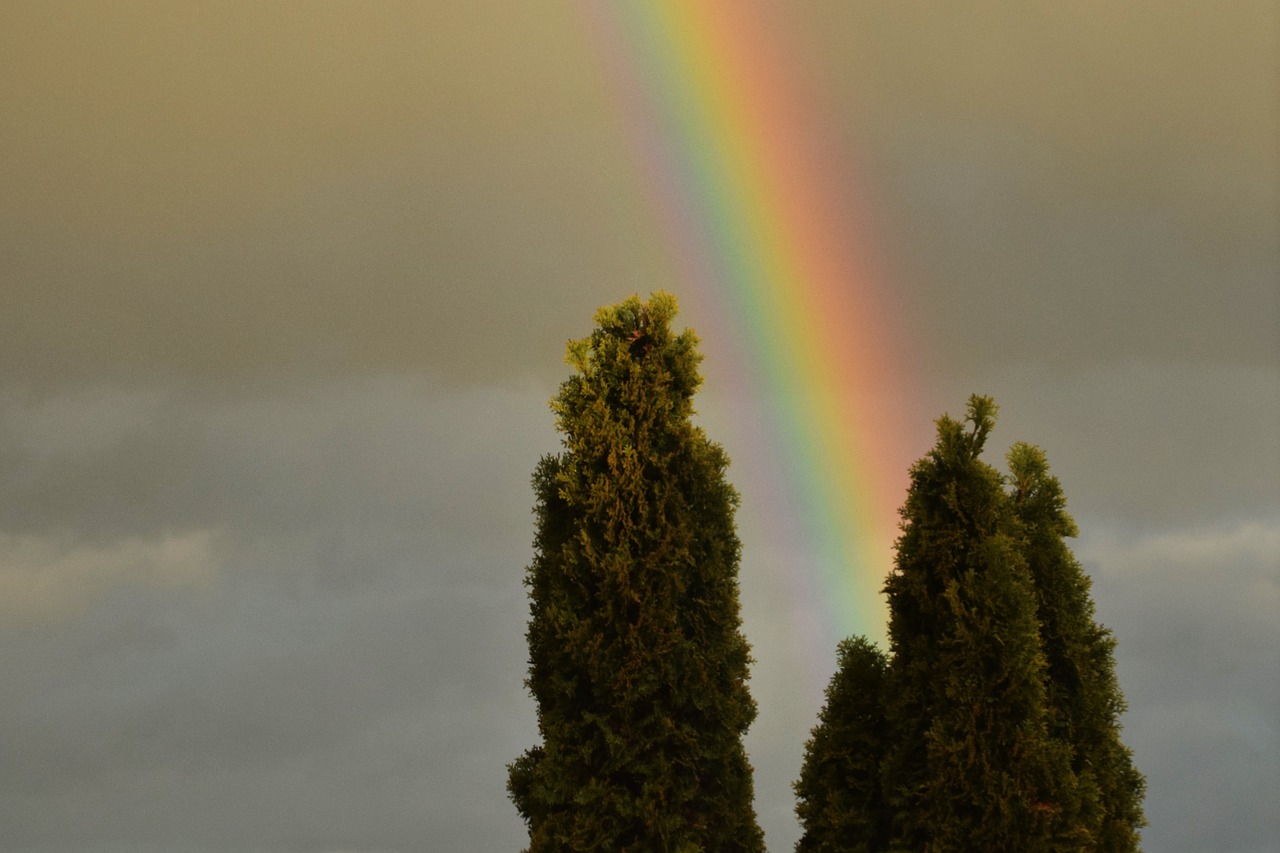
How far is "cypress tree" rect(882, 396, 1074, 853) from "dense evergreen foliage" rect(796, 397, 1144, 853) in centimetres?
2

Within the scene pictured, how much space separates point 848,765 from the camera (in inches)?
763

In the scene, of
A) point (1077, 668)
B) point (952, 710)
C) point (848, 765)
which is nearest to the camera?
point (952, 710)

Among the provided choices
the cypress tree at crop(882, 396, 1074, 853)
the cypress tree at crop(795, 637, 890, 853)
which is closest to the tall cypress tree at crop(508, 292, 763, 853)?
the cypress tree at crop(795, 637, 890, 853)

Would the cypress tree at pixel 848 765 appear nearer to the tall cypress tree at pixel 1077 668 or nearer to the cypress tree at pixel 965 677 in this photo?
the cypress tree at pixel 965 677

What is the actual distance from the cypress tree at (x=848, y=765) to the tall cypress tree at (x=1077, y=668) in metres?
3.81

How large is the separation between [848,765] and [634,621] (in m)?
3.54

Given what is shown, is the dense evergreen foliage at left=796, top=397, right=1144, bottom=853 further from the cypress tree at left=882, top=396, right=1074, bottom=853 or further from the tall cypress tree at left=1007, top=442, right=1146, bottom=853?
the tall cypress tree at left=1007, top=442, right=1146, bottom=853

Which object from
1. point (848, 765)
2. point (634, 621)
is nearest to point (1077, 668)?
point (848, 765)

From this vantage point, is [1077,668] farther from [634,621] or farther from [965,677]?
[634,621]

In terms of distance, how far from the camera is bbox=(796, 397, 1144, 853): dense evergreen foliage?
17.6m

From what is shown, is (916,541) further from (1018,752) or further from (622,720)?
(622,720)

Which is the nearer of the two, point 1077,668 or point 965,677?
point 965,677

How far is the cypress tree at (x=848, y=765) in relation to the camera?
1911 cm

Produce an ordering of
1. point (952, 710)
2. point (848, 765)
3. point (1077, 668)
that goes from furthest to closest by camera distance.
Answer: point (1077, 668) → point (848, 765) → point (952, 710)
